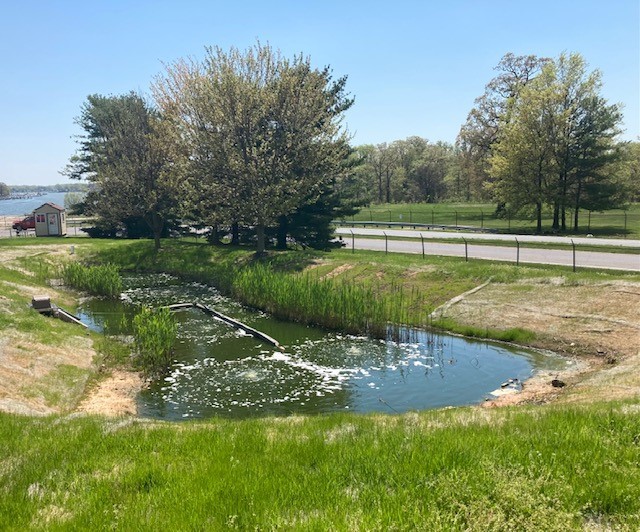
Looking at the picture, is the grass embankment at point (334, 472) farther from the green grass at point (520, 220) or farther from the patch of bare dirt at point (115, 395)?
the green grass at point (520, 220)

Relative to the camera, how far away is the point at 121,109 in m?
50.4

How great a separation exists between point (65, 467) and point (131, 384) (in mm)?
10478

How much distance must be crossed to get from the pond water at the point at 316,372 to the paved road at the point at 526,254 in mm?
11760

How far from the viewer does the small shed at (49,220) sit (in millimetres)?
57156

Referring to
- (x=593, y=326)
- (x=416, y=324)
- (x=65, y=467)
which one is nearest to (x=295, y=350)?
(x=416, y=324)

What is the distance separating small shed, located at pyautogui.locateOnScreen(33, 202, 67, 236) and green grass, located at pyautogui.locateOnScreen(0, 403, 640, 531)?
177 feet

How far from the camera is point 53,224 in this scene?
5803 centimetres

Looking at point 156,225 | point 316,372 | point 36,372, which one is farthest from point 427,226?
point 36,372

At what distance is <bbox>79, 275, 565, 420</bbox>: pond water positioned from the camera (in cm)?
1600

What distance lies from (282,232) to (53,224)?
98.5 ft

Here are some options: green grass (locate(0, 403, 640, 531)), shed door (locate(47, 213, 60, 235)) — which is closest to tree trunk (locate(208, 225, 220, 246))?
shed door (locate(47, 213, 60, 235))

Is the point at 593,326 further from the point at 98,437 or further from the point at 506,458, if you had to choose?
the point at 98,437

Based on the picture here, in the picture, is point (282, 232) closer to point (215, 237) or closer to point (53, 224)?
point (215, 237)

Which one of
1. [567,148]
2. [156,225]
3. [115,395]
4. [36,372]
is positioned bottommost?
[115,395]
